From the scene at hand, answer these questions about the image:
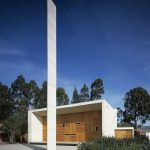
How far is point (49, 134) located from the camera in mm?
15297

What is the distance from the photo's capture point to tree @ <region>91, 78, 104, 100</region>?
2186 inches

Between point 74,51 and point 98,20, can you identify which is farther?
point 74,51

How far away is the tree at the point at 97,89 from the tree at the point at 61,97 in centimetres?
665

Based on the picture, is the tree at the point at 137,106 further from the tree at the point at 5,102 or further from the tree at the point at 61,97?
the tree at the point at 5,102

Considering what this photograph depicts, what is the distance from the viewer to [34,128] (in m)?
30.4

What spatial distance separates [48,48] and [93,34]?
27.5ft

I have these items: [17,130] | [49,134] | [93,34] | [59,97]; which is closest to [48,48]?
[49,134]

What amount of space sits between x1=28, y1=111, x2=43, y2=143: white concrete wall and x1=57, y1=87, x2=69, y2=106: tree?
1094 inches

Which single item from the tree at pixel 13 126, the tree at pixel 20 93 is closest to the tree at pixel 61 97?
the tree at pixel 20 93

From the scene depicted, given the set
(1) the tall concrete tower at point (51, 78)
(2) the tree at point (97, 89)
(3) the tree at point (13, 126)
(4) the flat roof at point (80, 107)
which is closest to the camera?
(1) the tall concrete tower at point (51, 78)

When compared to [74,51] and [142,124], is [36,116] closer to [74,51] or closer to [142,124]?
[74,51]

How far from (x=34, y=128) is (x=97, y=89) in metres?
27.3

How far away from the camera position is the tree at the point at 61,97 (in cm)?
5925

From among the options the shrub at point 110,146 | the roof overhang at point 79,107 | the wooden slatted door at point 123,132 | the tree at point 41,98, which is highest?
the tree at point 41,98
